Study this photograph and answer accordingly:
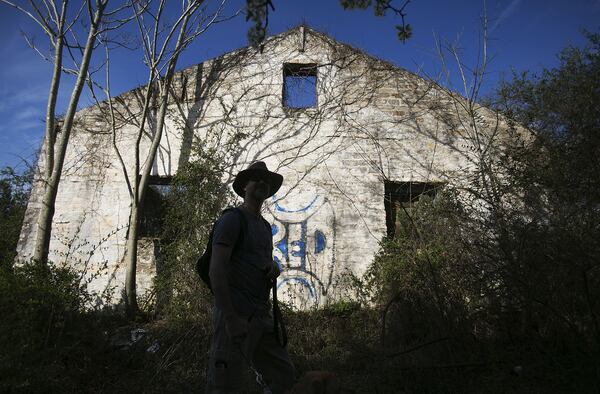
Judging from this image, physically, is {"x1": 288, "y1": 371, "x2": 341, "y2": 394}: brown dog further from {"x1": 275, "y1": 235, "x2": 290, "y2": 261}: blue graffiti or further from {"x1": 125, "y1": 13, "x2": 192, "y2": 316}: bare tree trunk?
{"x1": 125, "y1": 13, "x2": 192, "y2": 316}: bare tree trunk

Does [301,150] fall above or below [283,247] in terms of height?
above

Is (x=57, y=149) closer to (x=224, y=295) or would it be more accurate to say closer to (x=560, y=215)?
(x=224, y=295)

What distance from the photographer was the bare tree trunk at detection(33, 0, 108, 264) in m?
5.40

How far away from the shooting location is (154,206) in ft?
23.6

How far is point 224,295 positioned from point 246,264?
0.31 m

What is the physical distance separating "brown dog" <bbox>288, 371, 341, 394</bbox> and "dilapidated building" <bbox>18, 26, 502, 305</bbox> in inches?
162

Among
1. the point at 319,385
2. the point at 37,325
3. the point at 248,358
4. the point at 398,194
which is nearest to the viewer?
the point at 319,385

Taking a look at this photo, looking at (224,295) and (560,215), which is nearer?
(224,295)

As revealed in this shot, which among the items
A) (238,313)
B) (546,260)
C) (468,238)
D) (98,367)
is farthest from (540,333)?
A: (98,367)

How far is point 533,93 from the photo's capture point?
6.84 meters

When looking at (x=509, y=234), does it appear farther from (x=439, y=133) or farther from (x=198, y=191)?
(x=198, y=191)

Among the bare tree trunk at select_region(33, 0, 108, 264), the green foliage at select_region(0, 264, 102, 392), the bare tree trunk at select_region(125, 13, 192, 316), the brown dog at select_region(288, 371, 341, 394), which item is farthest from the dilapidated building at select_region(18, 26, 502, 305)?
the brown dog at select_region(288, 371, 341, 394)

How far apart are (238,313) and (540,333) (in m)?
2.47

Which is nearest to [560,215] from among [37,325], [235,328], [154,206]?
[235,328]
